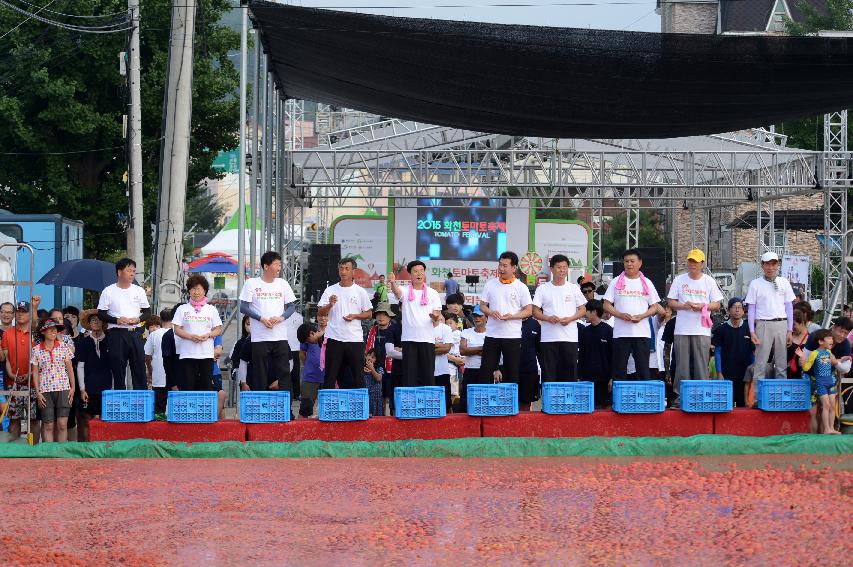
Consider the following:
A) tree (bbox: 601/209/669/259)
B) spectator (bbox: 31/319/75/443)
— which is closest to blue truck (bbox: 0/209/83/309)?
spectator (bbox: 31/319/75/443)

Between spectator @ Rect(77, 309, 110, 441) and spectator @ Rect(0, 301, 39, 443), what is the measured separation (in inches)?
18.5

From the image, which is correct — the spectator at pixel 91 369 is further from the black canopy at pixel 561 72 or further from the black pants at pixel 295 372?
the black canopy at pixel 561 72

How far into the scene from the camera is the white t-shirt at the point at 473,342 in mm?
12984

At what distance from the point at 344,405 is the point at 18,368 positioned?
10.4 ft

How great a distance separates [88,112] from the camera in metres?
28.5

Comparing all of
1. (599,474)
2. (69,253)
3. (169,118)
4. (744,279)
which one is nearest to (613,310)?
(599,474)

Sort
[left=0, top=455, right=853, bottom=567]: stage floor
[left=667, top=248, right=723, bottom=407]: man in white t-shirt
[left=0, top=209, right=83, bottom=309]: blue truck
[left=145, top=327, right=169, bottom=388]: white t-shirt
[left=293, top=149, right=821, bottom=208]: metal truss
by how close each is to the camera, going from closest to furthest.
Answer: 1. [left=0, top=455, right=853, bottom=567]: stage floor
2. [left=667, top=248, right=723, bottom=407]: man in white t-shirt
3. [left=145, top=327, right=169, bottom=388]: white t-shirt
4. [left=0, top=209, right=83, bottom=309]: blue truck
5. [left=293, top=149, right=821, bottom=208]: metal truss

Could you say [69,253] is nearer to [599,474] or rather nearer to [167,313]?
[167,313]

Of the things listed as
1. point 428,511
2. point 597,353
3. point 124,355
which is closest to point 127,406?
point 124,355

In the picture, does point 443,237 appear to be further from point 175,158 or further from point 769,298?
point 769,298

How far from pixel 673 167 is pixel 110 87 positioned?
536 inches

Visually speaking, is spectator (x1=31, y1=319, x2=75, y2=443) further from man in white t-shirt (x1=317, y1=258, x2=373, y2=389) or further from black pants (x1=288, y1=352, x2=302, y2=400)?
black pants (x1=288, y1=352, x2=302, y2=400)

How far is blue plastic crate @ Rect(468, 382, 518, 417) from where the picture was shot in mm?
11836

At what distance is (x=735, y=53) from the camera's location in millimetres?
12414
